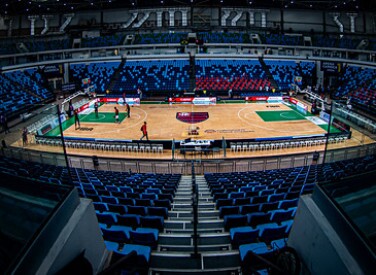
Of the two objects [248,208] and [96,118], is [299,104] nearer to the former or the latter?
[96,118]

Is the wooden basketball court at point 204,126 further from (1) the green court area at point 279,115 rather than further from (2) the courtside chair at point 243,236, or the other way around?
(2) the courtside chair at point 243,236

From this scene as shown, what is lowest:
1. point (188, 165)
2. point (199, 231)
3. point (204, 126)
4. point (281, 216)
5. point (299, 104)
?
point (188, 165)

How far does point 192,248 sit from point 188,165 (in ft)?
45.5

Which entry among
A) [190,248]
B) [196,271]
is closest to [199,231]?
[190,248]

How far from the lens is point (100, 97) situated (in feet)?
134

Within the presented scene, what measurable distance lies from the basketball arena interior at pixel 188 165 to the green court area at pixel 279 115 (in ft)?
1.24

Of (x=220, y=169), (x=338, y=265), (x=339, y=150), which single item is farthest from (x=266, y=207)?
(x=220, y=169)

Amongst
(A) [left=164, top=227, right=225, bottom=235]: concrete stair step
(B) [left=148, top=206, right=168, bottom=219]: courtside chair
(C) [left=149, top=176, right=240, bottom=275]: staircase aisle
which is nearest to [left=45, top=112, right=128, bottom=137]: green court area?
(C) [left=149, top=176, right=240, bottom=275]: staircase aisle

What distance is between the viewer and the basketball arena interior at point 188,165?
338 cm

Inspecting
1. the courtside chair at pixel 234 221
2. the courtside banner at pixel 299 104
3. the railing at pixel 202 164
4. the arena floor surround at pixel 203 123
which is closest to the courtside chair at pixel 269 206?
the courtside chair at pixel 234 221

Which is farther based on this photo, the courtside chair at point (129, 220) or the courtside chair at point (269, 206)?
the courtside chair at point (269, 206)

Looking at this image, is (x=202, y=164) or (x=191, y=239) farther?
(x=202, y=164)

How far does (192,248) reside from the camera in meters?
6.28

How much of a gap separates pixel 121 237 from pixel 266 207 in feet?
14.7
